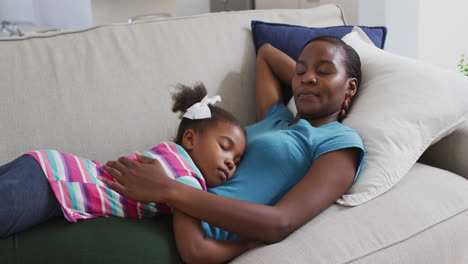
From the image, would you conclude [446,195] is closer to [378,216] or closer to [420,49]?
[378,216]

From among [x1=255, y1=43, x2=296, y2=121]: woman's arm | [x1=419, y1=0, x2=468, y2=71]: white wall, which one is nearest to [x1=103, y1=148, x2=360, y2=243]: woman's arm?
[x1=255, y1=43, x2=296, y2=121]: woman's arm

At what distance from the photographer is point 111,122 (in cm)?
143

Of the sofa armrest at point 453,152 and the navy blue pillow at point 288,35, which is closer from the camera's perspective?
the sofa armrest at point 453,152

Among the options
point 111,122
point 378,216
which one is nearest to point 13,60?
point 111,122

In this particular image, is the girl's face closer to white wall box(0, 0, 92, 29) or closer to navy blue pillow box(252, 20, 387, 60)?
navy blue pillow box(252, 20, 387, 60)

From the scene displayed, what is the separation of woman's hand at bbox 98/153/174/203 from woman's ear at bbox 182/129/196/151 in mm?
125

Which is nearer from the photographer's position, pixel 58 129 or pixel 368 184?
pixel 368 184

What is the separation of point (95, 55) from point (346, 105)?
2.66ft

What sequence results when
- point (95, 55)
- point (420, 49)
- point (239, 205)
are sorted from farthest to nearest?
point (420, 49) → point (95, 55) → point (239, 205)

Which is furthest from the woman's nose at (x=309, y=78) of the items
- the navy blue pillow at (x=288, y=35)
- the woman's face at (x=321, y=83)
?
the navy blue pillow at (x=288, y=35)

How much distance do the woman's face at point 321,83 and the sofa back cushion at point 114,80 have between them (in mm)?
388

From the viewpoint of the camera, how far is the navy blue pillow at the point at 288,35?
1.65 metres

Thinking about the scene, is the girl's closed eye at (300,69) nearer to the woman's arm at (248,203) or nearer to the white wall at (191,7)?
the woman's arm at (248,203)

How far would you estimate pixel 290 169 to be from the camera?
112cm
